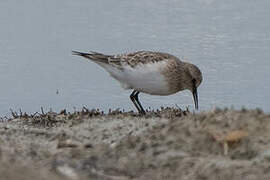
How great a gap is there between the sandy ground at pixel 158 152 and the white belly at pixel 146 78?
1.50 metres

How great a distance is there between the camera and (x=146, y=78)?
33.6ft

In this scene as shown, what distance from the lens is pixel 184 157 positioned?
23.3ft

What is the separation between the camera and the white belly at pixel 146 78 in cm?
1024

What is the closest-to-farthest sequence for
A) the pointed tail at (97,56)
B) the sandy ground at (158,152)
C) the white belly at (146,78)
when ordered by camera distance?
the sandy ground at (158,152)
the white belly at (146,78)
the pointed tail at (97,56)

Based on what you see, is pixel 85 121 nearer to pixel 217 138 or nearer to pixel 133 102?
pixel 133 102

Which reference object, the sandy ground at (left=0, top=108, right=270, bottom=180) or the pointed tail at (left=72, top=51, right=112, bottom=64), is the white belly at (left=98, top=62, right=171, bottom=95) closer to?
the pointed tail at (left=72, top=51, right=112, bottom=64)

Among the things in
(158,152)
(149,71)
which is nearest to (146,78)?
(149,71)

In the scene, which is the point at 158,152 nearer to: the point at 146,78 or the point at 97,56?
the point at 146,78

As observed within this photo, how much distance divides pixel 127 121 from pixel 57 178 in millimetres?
3657

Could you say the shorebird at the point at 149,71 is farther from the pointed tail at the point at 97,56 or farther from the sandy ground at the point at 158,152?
the sandy ground at the point at 158,152

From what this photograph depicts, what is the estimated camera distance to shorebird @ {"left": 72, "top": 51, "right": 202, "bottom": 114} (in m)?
10.3

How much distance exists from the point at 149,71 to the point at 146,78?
0.36 feet

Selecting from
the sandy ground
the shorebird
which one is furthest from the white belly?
the sandy ground

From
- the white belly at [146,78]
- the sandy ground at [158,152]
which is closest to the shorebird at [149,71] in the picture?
the white belly at [146,78]
